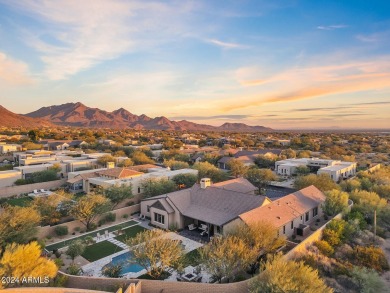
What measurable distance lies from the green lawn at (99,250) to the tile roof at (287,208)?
1161cm

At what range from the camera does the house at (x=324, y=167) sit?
52894 mm

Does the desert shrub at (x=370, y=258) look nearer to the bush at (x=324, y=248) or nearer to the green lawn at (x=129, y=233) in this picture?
the bush at (x=324, y=248)

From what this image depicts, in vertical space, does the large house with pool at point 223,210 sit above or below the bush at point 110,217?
above

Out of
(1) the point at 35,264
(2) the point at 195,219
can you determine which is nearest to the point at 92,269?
(1) the point at 35,264

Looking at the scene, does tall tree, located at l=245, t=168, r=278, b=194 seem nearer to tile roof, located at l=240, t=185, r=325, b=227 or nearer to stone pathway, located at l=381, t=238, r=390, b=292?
tile roof, located at l=240, t=185, r=325, b=227

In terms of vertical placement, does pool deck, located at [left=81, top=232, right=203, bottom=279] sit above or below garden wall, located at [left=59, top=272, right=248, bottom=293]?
below

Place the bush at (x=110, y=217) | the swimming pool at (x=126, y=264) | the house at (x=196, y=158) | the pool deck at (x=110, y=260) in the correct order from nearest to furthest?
the pool deck at (x=110, y=260)
the swimming pool at (x=126, y=264)
the bush at (x=110, y=217)
the house at (x=196, y=158)

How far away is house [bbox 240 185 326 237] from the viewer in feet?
86.2

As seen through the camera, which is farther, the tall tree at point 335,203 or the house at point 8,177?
the house at point 8,177

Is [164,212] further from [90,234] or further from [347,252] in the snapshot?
[347,252]

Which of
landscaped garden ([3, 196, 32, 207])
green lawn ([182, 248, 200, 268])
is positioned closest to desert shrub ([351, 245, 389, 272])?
green lawn ([182, 248, 200, 268])

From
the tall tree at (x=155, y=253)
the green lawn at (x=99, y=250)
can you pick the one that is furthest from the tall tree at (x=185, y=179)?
the tall tree at (x=155, y=253)

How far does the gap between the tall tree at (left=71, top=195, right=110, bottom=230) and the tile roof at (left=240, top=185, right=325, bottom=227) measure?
46.5 ft

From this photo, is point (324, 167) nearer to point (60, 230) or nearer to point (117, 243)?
point (117, 243)
